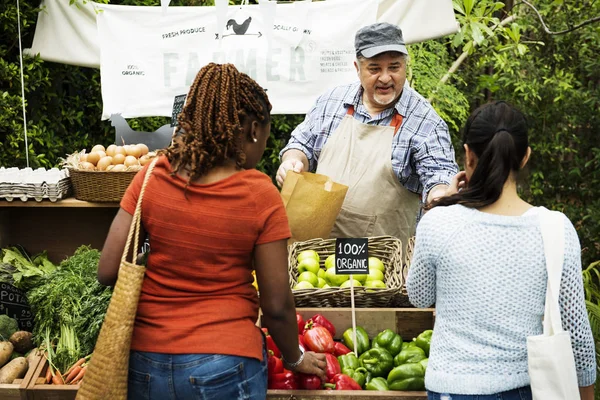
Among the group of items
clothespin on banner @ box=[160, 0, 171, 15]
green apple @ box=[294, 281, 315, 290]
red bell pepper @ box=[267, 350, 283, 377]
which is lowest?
red bell pepper @ box=[267, 350, 283, 377]

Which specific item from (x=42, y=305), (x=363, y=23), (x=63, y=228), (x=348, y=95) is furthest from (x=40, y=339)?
(x=363, y=23)

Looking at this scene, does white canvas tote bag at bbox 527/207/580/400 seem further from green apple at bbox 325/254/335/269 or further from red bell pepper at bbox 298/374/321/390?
green apple at bbox 325/254/335/269

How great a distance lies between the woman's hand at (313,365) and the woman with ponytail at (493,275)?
0.45 m

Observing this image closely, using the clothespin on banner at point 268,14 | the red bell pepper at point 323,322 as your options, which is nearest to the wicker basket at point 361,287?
the red bell pepper at point 323,322

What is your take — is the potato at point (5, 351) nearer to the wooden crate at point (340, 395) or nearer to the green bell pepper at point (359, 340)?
the wooden crate at point (340, 395)

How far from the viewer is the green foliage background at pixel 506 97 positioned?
18.2 feet

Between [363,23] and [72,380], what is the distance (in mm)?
3238

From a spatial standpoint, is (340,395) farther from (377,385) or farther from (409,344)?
(409,344)

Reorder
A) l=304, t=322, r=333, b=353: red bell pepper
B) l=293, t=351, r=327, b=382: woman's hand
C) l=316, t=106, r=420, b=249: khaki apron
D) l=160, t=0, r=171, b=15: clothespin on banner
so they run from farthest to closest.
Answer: l=160, t=0, r=171, b=15: clothespin on banner < l=316, t=106, r=420, b=249: khaki apron < l=304, t=322, r=333, b=353: red bell pepper < l=293, t=351, r=327, b=382: woman's hand

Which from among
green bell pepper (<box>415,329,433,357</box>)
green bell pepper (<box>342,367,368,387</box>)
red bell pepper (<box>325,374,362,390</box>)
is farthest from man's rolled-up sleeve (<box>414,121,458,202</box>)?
red bell pepper (<box>325,374,362,390</box>)

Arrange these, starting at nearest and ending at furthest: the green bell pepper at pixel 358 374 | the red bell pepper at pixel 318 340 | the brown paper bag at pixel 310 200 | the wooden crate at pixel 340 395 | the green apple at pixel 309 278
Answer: the wooden crate at pixel 340 395, the green bell pepper at pixel 358 374, the red bell pepper at pixel 318 340, the green apple at pixel 309 278, the brown paper bag at pixel 310 200

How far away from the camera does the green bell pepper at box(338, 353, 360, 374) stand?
Answer: 287cm

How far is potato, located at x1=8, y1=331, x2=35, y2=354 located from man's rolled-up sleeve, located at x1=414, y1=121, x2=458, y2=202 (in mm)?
2063

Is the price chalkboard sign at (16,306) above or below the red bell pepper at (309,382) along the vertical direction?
below
